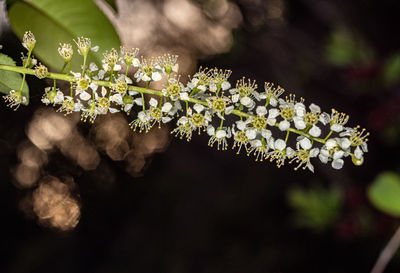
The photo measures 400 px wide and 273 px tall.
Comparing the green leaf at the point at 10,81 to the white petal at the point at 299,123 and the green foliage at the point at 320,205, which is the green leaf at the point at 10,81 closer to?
the white petal at the point at 299,123

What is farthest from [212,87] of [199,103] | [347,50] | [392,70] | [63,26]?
[347,50]

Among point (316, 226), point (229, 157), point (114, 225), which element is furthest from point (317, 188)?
point (114, 225)

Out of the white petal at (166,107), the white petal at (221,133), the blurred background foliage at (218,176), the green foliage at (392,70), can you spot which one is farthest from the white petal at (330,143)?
the green foliage at (392,70)

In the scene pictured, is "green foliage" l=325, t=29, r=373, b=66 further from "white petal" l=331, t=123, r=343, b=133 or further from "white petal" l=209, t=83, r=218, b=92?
"white petal" l=209, t=83, r=218, b=92

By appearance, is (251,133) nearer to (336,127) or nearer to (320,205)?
(336,127)

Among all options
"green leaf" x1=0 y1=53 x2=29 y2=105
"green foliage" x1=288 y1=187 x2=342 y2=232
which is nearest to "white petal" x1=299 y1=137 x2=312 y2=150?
"green leaf" x1=0 y1=53 x2=29 y2=105
